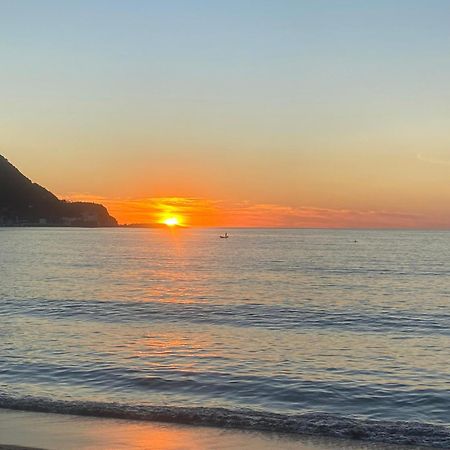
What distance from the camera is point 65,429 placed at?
9938 millimetres

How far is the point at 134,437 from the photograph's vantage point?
9523 mm

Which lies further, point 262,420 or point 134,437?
point 262,420

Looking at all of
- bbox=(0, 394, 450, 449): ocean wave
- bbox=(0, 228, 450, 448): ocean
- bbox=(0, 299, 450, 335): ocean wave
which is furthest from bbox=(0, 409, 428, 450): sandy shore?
bbox=(0, 299, 450, 335): ocean wave

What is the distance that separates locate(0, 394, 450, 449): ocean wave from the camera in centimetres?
994

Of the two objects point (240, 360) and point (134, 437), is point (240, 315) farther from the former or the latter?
point (134, 437)

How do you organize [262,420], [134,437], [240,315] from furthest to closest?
[240,315] → [262,420] → [134,437]

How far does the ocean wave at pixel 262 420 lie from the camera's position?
9.94 m

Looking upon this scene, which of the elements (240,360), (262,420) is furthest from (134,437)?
(240,360)

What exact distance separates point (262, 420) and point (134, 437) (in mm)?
2434

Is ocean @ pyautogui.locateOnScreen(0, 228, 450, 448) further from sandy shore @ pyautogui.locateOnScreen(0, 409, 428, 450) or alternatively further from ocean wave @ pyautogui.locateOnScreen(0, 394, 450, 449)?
sandy shore @ pyautogui.locateOnScreen(0, 409, 428, 450)

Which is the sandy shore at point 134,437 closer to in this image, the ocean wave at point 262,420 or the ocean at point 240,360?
the ocean wave at point 262,420

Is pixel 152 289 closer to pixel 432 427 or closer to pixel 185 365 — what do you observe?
pixel 185 365

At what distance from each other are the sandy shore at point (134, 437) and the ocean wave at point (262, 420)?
0.38 metres

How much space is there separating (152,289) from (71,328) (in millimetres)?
18220
